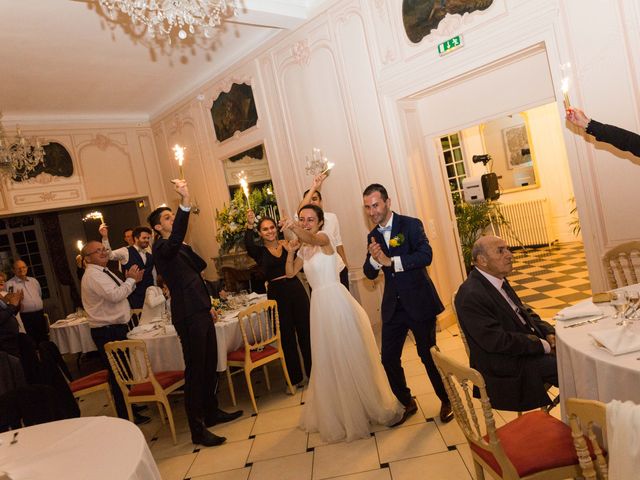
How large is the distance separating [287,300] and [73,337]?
3.57m

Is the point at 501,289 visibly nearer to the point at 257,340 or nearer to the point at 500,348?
the point at 500,348

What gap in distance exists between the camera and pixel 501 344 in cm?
260

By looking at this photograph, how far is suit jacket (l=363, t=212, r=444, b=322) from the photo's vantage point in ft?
11.3

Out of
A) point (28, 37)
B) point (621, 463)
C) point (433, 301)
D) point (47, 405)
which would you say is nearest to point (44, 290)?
point (28, 37)

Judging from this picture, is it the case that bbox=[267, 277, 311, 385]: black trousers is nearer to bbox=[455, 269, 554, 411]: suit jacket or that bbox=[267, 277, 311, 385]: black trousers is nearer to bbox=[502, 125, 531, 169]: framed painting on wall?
bbox=[455, 269, 554, 411]: suit jacket

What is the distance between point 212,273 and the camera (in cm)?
943

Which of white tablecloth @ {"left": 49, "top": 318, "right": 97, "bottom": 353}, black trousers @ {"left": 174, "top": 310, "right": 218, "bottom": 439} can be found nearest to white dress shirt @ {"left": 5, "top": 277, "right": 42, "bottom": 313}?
white tablecloth @ {"left": 49, "top": 318, "right": 97, "bottom": 353}

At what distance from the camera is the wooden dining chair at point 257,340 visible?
4.61 m

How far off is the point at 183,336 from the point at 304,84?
13.4ft

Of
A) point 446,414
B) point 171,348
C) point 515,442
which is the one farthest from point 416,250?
point 171,348

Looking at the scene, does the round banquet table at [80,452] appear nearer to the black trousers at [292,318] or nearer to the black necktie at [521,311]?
the black necktie at [521,311]

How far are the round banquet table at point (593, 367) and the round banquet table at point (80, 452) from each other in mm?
1814

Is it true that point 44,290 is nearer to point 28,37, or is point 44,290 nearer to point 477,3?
point 28,37

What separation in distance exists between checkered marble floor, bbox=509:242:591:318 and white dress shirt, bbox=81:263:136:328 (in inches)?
187
